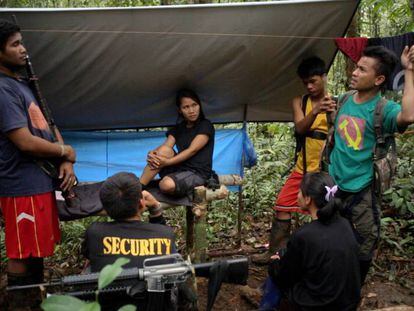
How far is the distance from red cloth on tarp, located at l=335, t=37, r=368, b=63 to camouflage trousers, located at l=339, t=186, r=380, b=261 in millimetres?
1307

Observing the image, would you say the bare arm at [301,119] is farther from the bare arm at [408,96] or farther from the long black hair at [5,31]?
the long black hair at [5,31]

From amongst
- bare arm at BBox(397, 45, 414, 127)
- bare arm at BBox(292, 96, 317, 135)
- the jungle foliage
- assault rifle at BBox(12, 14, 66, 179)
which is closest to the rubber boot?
bare arm at BBox(292, 96, 317, 135)

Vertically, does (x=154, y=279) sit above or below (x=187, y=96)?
below

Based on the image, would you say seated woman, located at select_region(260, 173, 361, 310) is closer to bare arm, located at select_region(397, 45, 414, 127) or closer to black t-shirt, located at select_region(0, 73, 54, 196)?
bare arm, located at select_region(397, 45, 414, 127)

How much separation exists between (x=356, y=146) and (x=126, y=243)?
188 centimetres

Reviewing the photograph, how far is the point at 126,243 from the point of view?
92.0 inches

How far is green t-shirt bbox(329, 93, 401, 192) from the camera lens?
311cm

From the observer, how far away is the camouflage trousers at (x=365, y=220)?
3.10m

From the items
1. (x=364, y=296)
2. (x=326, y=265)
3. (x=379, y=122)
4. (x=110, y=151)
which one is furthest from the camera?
(x=110, y=151)

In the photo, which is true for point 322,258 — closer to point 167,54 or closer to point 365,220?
point 365,220

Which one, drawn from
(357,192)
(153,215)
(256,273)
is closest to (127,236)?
(153,215)

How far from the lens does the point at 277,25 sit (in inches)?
143

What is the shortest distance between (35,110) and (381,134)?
2.52m

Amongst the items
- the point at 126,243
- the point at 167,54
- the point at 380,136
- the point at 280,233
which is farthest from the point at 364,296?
the point at 167,54
